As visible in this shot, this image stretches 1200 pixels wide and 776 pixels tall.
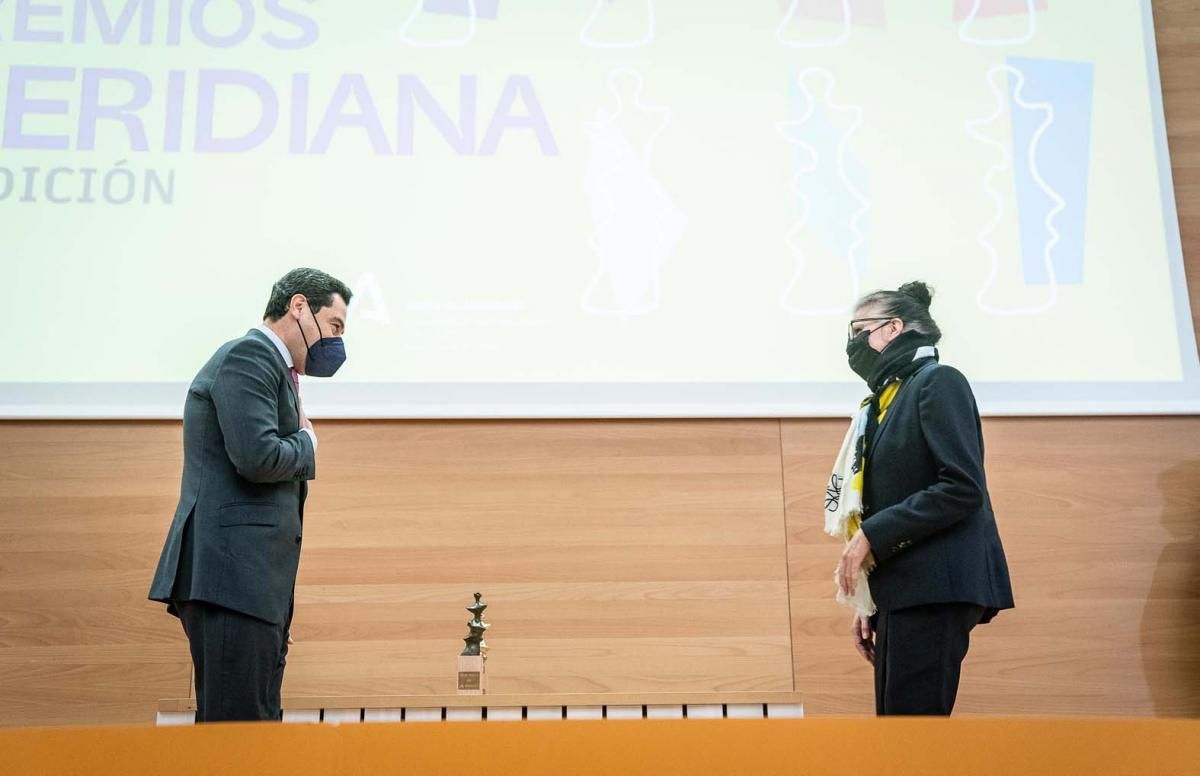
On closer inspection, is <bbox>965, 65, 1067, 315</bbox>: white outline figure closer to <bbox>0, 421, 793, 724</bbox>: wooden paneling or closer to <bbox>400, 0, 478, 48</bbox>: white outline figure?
<bbox>0, 421, 793, 724</bbox>: wooden paneling

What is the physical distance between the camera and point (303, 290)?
2.25 metres

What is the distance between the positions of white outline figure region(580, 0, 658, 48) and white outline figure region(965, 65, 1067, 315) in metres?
1.03

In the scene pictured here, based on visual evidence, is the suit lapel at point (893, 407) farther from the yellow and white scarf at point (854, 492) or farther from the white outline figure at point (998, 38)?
the white outline figure at point (998, 38)

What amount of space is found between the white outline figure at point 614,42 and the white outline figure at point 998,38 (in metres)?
0.98

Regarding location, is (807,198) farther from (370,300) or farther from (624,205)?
(370,300)

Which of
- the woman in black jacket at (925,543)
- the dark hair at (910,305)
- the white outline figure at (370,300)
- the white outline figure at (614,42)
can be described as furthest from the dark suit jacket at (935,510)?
the white outline figure at (614,42)

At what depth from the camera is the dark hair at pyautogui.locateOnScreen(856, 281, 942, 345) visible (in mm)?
2225

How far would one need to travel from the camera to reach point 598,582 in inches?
122

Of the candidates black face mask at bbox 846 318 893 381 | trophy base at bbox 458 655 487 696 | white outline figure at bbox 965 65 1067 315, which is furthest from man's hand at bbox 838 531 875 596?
white outline figure at bbox 965 65 1067 315

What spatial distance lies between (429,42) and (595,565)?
5.49 ft

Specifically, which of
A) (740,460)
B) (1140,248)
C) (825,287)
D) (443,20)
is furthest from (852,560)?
(443,20)

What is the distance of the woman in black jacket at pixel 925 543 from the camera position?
1969 mm

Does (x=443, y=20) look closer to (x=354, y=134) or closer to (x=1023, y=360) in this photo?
(x=354, y=134)

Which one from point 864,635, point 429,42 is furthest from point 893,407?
point 429,42
